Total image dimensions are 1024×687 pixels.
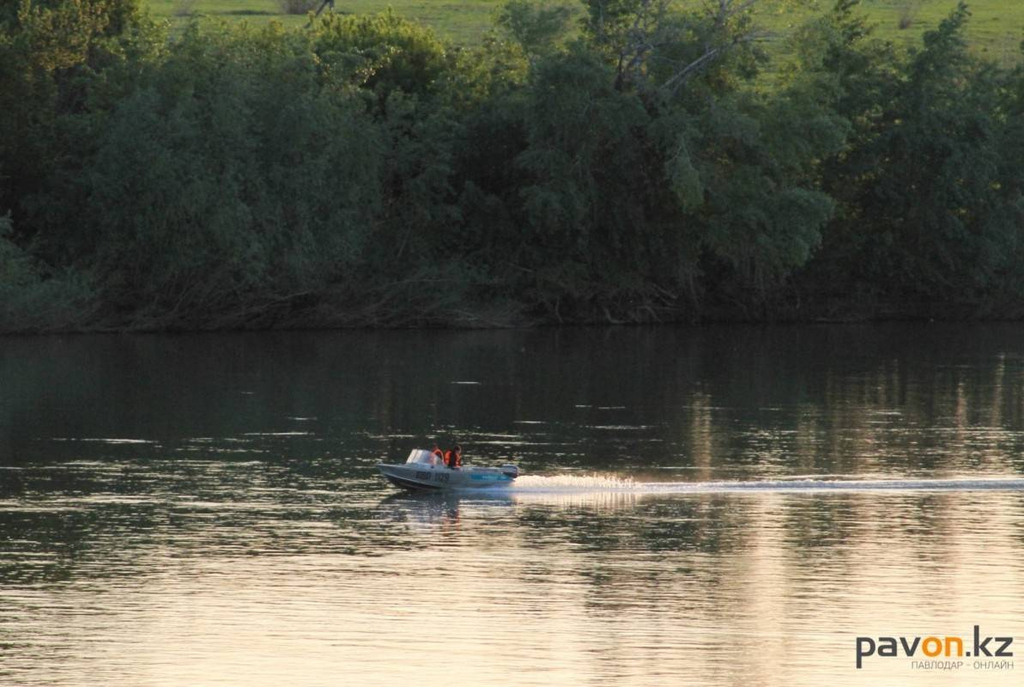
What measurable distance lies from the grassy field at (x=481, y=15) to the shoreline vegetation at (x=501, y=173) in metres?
25.6

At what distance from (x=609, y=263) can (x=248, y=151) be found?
16.3 m

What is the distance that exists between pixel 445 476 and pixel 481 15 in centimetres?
9432

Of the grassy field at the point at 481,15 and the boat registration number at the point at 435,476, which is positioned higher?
the grassy field at the point at 481,15

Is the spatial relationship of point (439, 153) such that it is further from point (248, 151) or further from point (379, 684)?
point (379, 684)

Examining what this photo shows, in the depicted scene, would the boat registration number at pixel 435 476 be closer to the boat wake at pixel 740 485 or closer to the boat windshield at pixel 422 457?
the boat windshield at pixel 422 457

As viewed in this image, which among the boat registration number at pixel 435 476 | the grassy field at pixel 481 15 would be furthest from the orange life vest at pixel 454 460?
the grassy field at pixel 481 15

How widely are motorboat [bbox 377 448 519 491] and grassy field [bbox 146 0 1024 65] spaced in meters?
81.4

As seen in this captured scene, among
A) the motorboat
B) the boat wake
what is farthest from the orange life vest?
the boat wake

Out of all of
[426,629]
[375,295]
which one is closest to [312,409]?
[426,629]

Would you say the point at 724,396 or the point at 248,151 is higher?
the point at 248,151

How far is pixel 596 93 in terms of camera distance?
79.7m

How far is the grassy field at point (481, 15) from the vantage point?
387 feet

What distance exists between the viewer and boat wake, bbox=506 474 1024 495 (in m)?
34.0

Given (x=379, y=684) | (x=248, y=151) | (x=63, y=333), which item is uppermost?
(x=248, y=151)
